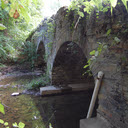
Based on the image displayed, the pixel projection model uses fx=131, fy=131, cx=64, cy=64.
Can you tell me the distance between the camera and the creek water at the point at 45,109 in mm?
3355

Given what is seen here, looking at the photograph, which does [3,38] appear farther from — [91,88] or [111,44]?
[111,44]

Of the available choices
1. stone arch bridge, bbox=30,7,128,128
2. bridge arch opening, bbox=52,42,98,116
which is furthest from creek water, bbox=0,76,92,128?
stone arch bridge, bbox=30,7,128,128

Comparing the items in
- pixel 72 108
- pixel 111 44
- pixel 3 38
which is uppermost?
pixel 3 38

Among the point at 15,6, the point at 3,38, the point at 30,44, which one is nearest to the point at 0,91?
the point at 3,38

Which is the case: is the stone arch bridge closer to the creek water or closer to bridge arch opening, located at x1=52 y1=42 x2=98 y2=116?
the creek water

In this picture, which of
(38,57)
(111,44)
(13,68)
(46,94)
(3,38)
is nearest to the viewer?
(111,44)

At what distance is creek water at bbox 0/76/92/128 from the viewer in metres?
3.36

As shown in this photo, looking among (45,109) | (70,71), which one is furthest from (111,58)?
(70,71)

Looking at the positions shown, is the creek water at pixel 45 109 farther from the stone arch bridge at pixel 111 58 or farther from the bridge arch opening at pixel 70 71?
the stone arch bridge at pixel 111 58

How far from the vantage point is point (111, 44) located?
2.03m

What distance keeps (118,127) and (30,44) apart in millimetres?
10438

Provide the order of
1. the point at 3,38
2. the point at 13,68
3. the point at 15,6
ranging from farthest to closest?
the point at 13,68, the point at 3,38, the point at 15,6

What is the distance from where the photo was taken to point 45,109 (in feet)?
13.4

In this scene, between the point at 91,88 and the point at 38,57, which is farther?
the point at 38,57
